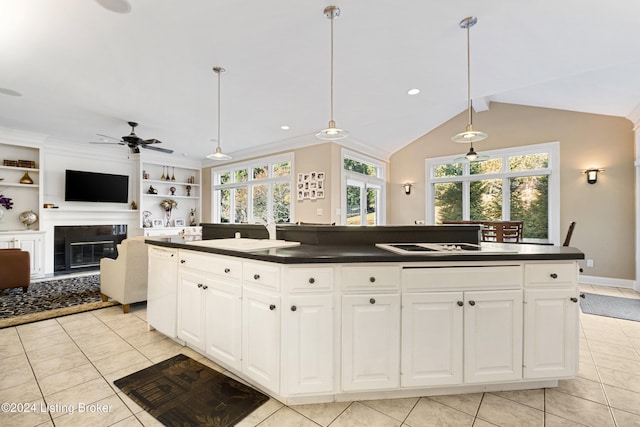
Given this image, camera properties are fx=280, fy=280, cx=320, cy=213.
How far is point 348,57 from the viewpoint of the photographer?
115 inches

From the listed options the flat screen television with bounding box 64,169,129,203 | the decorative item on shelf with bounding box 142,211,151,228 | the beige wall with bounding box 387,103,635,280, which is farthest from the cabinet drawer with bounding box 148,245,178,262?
the beige wall with bounding box 387,103,635,280

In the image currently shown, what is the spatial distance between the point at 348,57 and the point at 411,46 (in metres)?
0.62

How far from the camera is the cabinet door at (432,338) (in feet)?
5.71

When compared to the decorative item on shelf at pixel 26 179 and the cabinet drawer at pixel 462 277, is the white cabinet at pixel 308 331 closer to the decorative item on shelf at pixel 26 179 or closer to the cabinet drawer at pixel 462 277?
the cabinet drawer at pixel 462 277

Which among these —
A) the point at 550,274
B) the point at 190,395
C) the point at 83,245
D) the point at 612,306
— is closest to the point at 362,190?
the point at 612,306

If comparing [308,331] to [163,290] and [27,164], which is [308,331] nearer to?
[163,290]

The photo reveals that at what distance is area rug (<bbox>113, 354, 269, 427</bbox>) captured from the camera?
165 cm

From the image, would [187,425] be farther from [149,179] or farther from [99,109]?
[149,179]

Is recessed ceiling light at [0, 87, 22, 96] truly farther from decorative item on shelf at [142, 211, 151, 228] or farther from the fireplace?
decorative item on shelf at [142, 211, 151, 228]

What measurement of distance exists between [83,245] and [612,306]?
921 centimetres

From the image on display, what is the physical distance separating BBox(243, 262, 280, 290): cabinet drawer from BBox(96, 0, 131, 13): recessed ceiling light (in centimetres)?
216

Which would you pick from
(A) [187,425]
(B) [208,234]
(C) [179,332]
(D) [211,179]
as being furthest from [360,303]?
(D) [211,179]

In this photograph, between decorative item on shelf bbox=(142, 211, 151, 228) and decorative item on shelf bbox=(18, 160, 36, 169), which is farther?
decorative item on shelf bbox=(142, 211, 151, 228)

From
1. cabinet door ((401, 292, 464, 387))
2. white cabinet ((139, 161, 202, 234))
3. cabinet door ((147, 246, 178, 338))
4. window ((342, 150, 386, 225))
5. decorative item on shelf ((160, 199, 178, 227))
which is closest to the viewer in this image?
cabinet door ((401, 292, 464, 387))
